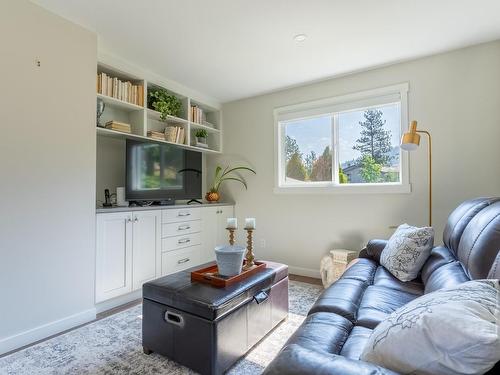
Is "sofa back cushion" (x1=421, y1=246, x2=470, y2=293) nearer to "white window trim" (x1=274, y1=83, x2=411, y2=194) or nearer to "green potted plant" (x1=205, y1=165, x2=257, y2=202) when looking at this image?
"white window trim" (x1=274, y1=83, x2=411, y2=194)

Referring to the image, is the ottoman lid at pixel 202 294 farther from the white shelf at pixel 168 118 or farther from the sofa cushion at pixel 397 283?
the white shelf at pixel 168 118

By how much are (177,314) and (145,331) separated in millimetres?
350

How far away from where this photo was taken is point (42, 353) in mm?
1821

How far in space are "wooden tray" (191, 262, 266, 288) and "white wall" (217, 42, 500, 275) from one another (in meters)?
1.63

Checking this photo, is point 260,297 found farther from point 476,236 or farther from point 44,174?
point 44,174

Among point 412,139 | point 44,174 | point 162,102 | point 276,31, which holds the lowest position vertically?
point 44,174

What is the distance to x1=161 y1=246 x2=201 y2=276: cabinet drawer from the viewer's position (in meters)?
3.07

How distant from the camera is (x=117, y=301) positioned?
264 centimetres

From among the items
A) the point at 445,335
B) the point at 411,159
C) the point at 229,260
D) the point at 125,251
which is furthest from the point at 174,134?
the point at 445,335

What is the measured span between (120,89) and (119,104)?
0.49 ft

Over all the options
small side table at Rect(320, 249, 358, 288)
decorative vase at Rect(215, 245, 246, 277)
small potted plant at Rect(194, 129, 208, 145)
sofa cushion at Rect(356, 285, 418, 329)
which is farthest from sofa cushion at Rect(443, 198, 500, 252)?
small potted plant at Rect(194, 129, 208, 145)

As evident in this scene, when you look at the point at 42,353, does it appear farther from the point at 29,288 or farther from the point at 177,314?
the point at 177,314

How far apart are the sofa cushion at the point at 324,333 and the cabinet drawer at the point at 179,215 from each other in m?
2.12

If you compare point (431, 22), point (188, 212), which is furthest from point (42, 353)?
point (431, 22)
